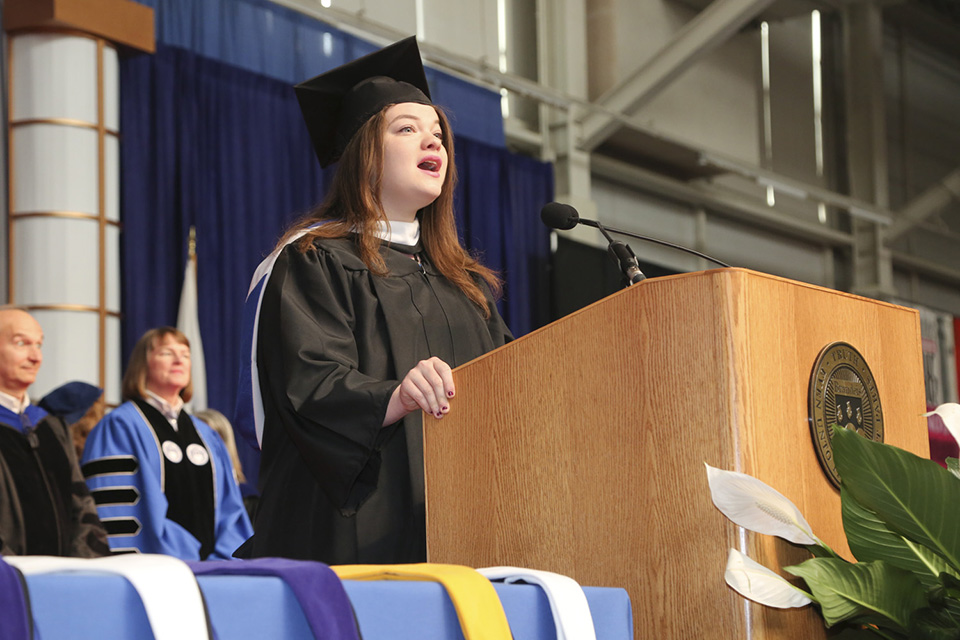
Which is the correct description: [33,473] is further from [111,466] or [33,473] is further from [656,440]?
[656,440]

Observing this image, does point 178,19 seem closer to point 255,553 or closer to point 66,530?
point 66,530

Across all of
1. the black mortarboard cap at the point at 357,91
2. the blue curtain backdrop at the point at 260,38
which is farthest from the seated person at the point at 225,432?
the black mortarboard cap at the point at 357,91

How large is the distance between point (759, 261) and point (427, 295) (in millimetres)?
9976

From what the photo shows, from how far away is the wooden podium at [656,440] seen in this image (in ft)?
4.34

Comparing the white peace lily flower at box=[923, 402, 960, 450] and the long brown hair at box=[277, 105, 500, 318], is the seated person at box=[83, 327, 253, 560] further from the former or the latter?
the white peace lily flower at box=[923, 402, 960, 450]

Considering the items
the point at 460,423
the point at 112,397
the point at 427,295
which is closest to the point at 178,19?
the point at 112,397

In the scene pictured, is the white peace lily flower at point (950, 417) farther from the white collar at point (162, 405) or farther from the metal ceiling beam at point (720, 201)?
the metal ceiling beam at point (720, 201)

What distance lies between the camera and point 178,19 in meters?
7.07

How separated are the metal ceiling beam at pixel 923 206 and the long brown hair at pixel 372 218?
10.8m

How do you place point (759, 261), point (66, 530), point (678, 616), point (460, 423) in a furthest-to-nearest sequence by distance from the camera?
point (759, 261)
point (66, 530)
point (460, 423)
point (678, 616)

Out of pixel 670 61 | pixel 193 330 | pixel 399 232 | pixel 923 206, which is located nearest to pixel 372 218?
pixel 399 232

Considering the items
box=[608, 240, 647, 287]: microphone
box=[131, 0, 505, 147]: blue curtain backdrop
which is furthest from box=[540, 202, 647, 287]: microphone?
box=[131, 0, 505, 147]: blue curtain backdrop

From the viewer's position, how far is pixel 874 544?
127 centimetres

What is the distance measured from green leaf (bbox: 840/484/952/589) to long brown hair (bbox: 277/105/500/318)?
3.30ft
